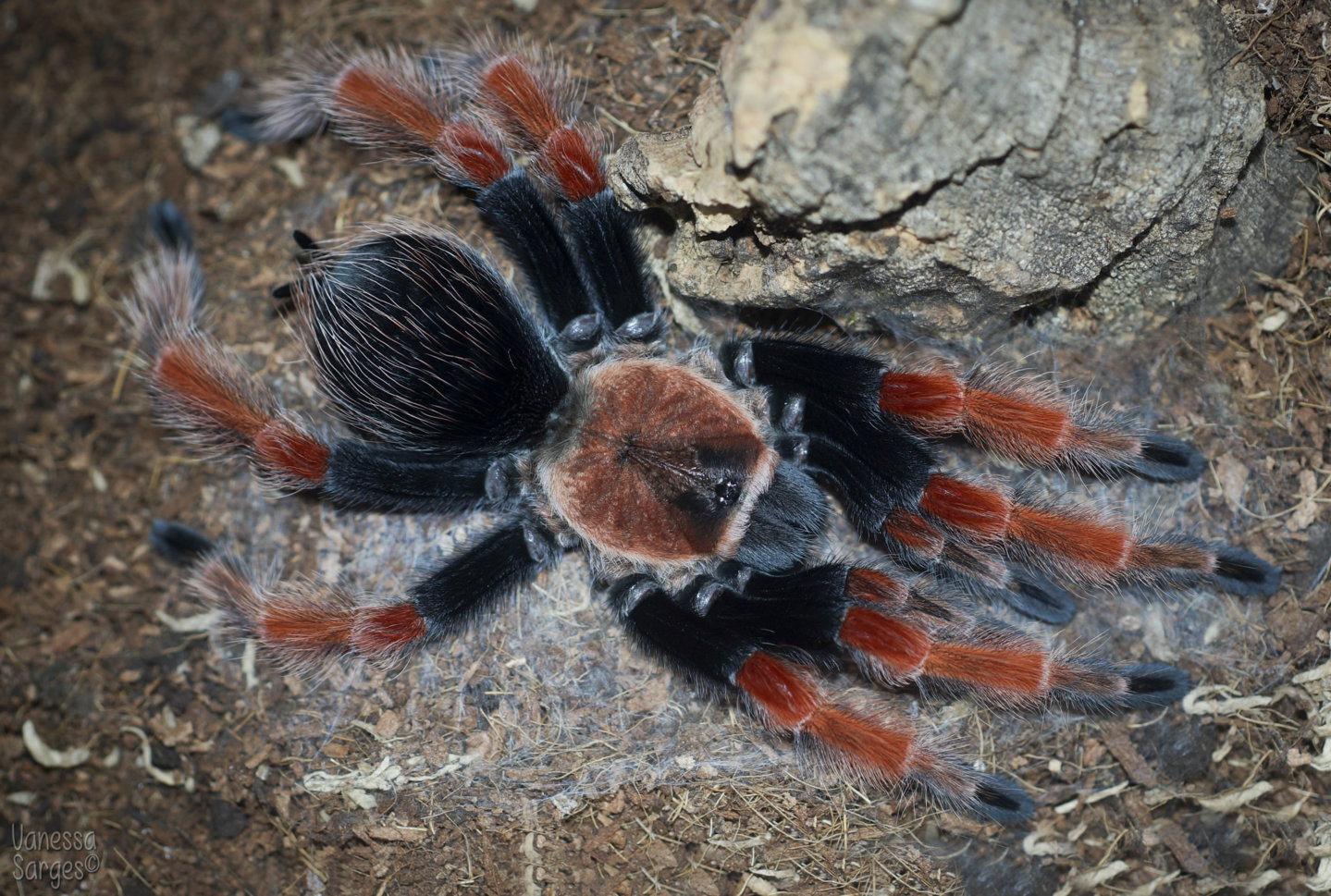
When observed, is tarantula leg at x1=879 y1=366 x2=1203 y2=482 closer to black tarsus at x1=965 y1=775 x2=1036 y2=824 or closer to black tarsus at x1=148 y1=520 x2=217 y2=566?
black tarsus at x1=965 y1=775 x2=1036 y2=824

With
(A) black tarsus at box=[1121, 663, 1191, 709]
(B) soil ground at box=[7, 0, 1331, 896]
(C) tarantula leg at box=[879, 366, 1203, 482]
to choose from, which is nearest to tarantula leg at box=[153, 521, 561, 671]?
(B) soil ground at box=[7, 0, 1331, 896]

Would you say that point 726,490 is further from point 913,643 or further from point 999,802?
point 999,802

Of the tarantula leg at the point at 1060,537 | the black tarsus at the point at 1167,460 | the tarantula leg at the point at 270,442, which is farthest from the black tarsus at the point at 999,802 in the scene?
the tarantula leg at the point at 270,442

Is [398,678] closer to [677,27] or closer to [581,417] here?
[581,417]

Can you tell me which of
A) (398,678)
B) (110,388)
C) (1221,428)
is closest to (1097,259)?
(1221,428)

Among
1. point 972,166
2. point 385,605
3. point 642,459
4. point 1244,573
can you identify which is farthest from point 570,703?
point 1244,573

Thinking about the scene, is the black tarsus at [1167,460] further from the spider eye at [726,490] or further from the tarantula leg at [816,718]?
the spider eye at [726,490]
